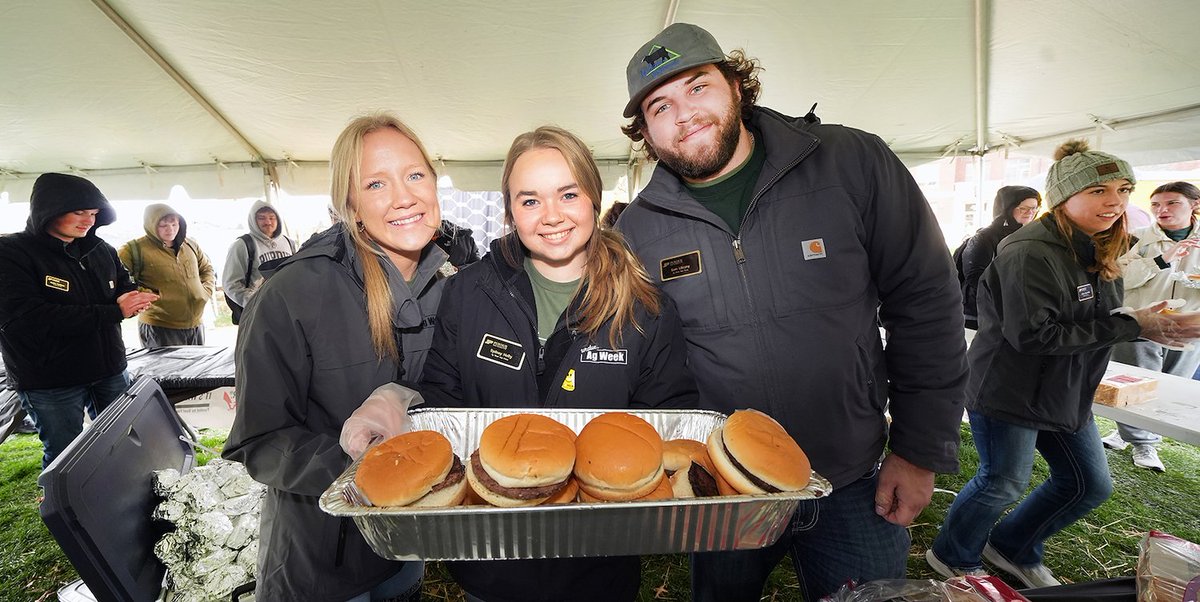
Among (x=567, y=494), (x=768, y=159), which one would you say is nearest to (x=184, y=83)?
(x=768, y=159)

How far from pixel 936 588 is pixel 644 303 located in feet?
3.91

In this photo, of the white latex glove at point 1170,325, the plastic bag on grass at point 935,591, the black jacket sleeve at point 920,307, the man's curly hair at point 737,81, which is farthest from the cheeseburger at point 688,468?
the white latex glove at point 1170,325

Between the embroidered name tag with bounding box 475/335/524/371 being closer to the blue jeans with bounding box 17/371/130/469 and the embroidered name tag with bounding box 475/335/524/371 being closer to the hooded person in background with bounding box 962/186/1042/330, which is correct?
the blue jeans with bounding box 17/371/130/469

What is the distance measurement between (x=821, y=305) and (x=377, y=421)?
5.47 feet

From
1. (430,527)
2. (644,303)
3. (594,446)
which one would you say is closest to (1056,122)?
(644,303)

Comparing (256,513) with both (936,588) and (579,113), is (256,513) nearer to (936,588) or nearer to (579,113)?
(936,588)

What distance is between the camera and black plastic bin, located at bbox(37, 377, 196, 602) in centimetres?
160

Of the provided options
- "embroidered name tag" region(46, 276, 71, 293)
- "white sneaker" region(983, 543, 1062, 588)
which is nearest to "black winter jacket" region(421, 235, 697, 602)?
"white sneaker" region(983, 543, 1062, 588)

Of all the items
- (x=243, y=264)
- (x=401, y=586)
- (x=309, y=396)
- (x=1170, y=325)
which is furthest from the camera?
(x=243, y=264)

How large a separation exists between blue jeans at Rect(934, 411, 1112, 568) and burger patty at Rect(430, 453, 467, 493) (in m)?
3.22

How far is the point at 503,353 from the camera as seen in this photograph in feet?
5.74

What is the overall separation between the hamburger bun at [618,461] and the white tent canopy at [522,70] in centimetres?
518

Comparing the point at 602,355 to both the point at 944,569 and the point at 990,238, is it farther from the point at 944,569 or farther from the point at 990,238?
the point at 990,238

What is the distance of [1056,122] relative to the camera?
685 cm
